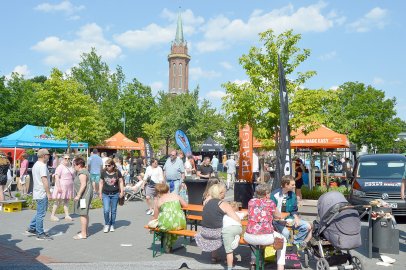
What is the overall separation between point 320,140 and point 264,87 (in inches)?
115

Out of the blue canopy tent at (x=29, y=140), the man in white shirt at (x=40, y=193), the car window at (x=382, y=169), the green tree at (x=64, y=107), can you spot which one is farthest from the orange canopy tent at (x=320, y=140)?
the green tree at (x=64, y=107)

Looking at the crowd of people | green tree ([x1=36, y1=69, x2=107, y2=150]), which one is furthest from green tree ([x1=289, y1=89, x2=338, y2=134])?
green tree ([x1=36, y1=69, x2=107, y2=150])

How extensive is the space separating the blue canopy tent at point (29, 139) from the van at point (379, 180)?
53.0 ft

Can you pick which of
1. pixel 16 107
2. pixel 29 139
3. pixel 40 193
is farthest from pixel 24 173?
pixel 16 107

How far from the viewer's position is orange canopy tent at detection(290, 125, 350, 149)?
15531 mm

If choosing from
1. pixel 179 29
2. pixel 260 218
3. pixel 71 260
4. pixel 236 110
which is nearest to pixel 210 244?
pixel 260 218

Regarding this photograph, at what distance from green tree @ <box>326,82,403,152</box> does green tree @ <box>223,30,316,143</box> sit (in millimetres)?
41843

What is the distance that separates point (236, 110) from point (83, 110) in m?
17.3

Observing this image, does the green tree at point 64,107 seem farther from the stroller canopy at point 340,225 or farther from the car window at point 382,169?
the stroller canopy at point 340,225

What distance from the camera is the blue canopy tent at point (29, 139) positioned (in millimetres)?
21375

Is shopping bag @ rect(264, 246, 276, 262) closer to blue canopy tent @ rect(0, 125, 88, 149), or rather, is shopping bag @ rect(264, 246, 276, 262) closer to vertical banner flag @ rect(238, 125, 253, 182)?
vertical banner flag @ rect(238, 125, 253, 182)

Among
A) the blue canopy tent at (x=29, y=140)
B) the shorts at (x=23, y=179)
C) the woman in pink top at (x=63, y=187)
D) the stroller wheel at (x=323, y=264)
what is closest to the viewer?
the stroller wheel at (x=323, y=264)

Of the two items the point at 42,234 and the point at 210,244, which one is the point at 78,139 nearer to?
the point at 42,234

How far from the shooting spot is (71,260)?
7273 millimetres
